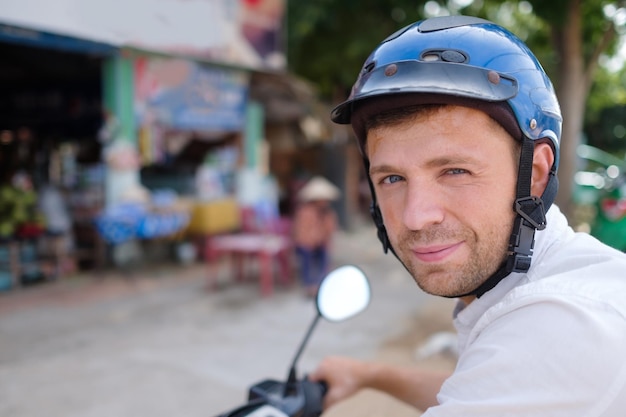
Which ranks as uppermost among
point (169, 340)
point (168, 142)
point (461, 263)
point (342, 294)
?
point (168, 142)

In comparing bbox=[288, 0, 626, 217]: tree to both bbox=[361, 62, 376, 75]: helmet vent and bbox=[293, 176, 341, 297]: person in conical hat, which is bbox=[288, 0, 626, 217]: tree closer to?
bbox=[293, 176, 341, 297]: person in conical hat

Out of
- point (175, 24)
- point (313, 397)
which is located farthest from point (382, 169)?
point (175, 24)

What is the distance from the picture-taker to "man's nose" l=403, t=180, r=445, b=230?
1273 millimetres

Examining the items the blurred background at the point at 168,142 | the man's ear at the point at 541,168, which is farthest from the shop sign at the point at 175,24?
the man's ear at the point at 541,168

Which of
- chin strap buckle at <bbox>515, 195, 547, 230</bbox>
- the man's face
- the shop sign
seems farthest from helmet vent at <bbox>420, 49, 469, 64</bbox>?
the shop sign

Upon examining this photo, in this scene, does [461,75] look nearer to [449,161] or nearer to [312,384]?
[449,161]

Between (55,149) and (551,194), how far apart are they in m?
12.4

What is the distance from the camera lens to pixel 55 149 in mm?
12047

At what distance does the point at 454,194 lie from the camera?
129cm

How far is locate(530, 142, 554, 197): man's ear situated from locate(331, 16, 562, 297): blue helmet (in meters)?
0.02

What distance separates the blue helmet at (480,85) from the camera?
1.29 meters

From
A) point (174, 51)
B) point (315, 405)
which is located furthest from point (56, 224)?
point (315, 405)

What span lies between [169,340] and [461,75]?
4.89m

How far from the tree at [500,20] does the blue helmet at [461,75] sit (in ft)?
19.6
